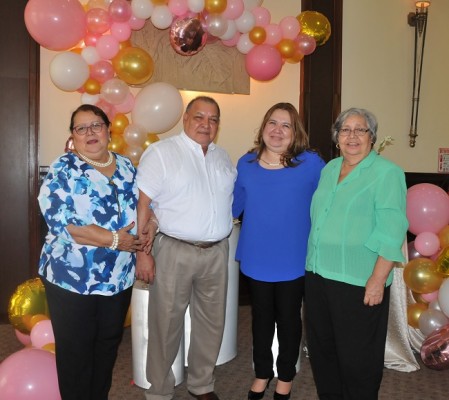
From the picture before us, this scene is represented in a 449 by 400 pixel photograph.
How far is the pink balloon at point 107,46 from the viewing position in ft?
10.7

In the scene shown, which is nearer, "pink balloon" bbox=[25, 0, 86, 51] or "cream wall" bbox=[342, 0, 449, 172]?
"pink balloon" bbox=[25, 0, 86, 51]

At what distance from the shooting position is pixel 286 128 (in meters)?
2.33

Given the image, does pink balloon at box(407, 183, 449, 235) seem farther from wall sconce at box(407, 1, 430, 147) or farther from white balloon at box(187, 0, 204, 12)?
white balloon at box(187, 0, 204, 12)

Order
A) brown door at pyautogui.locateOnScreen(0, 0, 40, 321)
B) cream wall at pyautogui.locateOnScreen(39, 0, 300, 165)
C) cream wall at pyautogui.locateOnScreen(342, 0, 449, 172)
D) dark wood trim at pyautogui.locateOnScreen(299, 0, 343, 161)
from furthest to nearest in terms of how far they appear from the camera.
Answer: cream wall at pyautogui.locateOnScreen(342, 0, 449, 172), dark wood trim at pyautogui.locateOnScreen(299, 0, 343, 161), cream wall at pyautogui.locateOnScreen(39, 0, 300, 165), brown door at pyautogui.locateOnScreen(0, 0, 40, 321)

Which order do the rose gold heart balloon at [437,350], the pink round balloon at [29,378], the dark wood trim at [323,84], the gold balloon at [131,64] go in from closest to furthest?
1. the pink round balloon at [29,378]
2. the rose gold heart balloon at [437,350]
3. the gold balloon at [131,64]
4. the dark wood trim at [323,84]

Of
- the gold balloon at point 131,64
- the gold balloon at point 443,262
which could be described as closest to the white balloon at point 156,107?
the gold balloon at point 131,64

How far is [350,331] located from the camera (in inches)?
75.5

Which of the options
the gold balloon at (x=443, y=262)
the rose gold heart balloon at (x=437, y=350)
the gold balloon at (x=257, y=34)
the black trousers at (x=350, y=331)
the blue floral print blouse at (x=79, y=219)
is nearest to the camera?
the blue floral print blouse at (x=79, y=219)

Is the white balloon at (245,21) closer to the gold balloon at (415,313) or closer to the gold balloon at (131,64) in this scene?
the gold balloon at (131,64)

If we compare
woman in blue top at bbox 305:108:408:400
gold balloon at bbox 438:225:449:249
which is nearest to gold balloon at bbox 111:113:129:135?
woman in blue top at bbox 305:108:408:400

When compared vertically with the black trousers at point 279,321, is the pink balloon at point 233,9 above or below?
above

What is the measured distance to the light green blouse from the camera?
183 cm

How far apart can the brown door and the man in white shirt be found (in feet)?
5.61

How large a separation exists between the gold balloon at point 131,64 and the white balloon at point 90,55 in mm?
115
